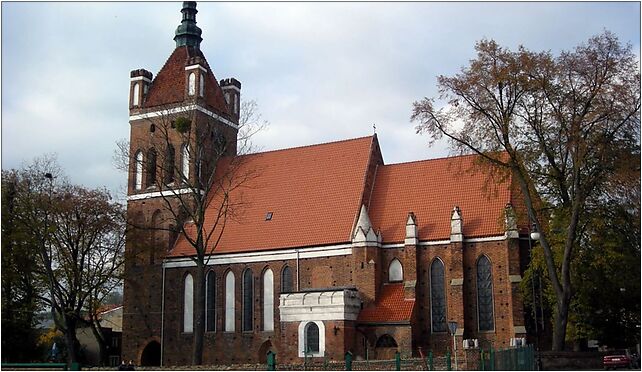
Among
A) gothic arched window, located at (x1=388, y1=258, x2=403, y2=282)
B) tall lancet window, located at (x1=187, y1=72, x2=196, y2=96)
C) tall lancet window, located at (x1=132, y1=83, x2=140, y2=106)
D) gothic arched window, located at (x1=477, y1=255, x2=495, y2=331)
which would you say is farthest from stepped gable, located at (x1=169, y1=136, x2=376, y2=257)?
tall lancet window, located at (x1=132, y1=83, x2=140, y2=106)

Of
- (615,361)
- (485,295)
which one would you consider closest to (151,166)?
(485,295)

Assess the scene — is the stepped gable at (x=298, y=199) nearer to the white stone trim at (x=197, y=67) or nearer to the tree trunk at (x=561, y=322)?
the white stone trim at (x=197, y=67)

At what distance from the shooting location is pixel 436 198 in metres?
38.3

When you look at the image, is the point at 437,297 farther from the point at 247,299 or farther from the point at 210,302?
the point at 210,302

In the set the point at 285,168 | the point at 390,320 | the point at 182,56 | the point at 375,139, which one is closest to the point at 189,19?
the point at 182,56

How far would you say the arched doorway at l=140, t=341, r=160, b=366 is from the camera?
42.1 metres

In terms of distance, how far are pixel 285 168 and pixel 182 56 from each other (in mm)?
10010

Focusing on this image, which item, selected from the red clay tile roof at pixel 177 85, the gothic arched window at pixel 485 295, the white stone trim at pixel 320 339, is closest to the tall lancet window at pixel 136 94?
the red clay tile roof at pixel 177 85

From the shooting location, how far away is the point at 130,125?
152ft

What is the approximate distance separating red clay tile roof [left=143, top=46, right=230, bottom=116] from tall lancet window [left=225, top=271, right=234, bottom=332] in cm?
1063

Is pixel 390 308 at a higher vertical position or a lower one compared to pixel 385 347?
higher

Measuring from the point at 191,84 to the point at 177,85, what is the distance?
1033mm

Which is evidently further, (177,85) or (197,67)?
(177,85)

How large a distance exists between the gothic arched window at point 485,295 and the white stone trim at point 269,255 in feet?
20.7
